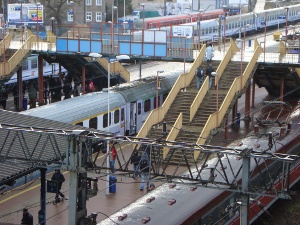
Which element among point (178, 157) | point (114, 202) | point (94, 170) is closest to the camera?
point (94, 170)

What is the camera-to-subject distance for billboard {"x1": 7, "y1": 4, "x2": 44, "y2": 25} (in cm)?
7000

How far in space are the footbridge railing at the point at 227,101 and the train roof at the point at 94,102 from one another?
5.88 m

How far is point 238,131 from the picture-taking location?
49.6 metres

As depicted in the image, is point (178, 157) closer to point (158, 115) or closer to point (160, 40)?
point (158, 115)

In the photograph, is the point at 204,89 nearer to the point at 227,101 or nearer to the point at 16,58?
the point at 227,101

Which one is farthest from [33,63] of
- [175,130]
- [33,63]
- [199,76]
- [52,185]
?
[52,185]

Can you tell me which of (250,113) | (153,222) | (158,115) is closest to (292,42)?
(250,113)

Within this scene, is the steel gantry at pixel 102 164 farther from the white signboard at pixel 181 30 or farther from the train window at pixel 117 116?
the white signboard at pixel 181 30

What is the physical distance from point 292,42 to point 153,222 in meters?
33.5

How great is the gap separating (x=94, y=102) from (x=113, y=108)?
1.28 metres

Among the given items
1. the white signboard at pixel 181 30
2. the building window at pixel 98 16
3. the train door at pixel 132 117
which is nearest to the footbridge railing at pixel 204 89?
the train door at pixel 132 117

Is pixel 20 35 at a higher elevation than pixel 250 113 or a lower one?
higher

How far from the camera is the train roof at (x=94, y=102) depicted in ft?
135

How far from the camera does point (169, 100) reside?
44719 millimetres
